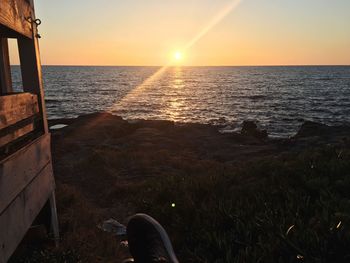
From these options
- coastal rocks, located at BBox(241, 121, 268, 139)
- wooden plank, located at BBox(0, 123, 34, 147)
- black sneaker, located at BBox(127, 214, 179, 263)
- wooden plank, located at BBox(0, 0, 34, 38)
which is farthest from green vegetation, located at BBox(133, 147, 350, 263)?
coastal rocks, located at BBox(241, 121, 268, 139)

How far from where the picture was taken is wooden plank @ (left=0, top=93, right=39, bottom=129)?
3369mm

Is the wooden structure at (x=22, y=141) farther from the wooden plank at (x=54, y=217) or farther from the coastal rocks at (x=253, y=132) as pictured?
the coastal rocks at (x=253, y=132)

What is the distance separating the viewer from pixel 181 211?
22.8 ft

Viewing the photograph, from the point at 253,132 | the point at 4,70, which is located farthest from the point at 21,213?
the point at 253,132

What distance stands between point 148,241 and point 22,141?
1938 millimetres

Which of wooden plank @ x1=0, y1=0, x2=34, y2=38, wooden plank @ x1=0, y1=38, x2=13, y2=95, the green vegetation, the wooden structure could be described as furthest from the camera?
wooden plank @ x1=0, y1=38, x2=13, y2=95

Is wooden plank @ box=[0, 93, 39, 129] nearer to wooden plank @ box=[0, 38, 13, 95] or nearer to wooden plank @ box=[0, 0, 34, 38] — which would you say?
wooden plank @ box=[0, 0, 34, 38]

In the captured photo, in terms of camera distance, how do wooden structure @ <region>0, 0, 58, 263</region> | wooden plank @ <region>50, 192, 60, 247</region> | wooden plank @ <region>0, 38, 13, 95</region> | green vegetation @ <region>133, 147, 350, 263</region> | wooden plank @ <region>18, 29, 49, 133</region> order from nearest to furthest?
wooden structure @ <region>0, 0, 58, 263</region>
green vegetation @ <region>133, 147, 350, 263</region>
wooden plank @ <region>18, 29, 49, 133</region>
wooden plank @ <region>0, 38, 13, 95</region>
wooden plank @ <region>50, 192, 60, 247</region>

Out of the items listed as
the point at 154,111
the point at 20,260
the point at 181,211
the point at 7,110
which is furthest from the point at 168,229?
the point at 154,111

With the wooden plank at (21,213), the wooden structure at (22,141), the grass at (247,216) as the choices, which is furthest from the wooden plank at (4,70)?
the grass at (247,216)

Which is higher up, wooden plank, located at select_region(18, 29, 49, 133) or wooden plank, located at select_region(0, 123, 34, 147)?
wooden plank, located at select_region(18, 29, 49, 133)

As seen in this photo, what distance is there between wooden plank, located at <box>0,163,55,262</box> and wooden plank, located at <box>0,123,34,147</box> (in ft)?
1.92

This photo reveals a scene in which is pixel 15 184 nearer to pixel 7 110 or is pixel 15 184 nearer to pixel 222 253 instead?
pixel 7 110

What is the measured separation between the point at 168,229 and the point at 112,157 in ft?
30.0
